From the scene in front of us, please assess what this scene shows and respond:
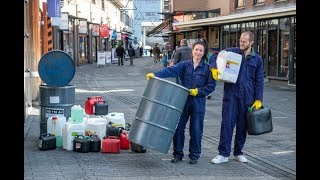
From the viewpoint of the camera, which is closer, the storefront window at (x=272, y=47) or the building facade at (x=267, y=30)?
the building facade at (x=267, y=30)

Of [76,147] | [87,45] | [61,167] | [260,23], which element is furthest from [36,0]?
[87,45]

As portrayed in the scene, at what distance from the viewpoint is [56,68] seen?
942 cm

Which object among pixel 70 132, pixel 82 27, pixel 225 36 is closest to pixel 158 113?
pixel 70 132

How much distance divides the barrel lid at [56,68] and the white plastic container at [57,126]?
60cm

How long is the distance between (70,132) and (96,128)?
49cm

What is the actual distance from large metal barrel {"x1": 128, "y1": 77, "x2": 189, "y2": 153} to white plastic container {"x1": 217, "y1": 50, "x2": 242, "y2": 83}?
1.95 feet

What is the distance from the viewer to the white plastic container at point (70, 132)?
8625mm

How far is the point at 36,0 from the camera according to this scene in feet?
49.5

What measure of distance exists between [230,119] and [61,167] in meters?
2.35

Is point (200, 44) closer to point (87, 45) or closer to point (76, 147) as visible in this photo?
point (76, 147)

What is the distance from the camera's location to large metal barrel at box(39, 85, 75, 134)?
9406mm

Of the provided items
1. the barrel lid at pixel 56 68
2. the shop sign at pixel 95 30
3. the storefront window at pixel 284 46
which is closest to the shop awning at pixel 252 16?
the storefront window at pixel 284 46

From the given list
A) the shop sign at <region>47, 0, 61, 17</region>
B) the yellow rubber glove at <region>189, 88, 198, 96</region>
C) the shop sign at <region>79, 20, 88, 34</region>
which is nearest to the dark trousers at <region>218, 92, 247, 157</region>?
the yellow rubber glove at <region>189, 88, 198, 96</region>

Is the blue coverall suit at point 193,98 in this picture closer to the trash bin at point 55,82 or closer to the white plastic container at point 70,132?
the white plastic container at point 70,132
